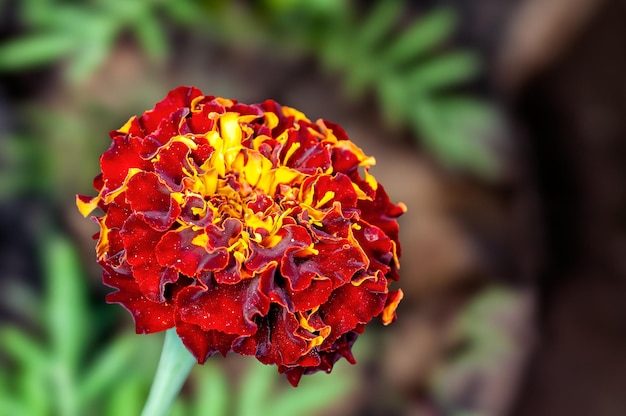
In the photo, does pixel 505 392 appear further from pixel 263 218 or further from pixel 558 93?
pixel 263 218

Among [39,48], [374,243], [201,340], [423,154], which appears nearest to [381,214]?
[374,243]

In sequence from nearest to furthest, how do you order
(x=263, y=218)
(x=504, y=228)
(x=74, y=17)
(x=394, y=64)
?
1. (x=263, y=218)
2. (x=74, y=17)
3. (x=394, y=64)
4. (x=504, y=228)

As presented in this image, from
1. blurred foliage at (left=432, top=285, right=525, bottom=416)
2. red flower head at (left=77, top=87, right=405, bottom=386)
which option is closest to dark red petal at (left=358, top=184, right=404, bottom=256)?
red flower head at (left=77, top=87, right=405, bottom=386)

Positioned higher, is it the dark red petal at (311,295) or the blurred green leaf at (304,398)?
the dark red petal at (311,295)

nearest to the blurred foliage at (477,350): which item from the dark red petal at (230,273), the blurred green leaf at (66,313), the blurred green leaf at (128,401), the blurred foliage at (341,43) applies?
the blurred foliage at (341,43)

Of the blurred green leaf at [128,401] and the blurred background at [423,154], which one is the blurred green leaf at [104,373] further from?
the blurred background at [423,154]

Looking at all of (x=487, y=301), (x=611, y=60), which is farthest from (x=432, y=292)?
(x=611, y=60)

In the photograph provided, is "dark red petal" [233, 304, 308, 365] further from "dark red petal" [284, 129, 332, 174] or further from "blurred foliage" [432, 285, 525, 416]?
"blurred foliage" [432, 285, 525, 416]
